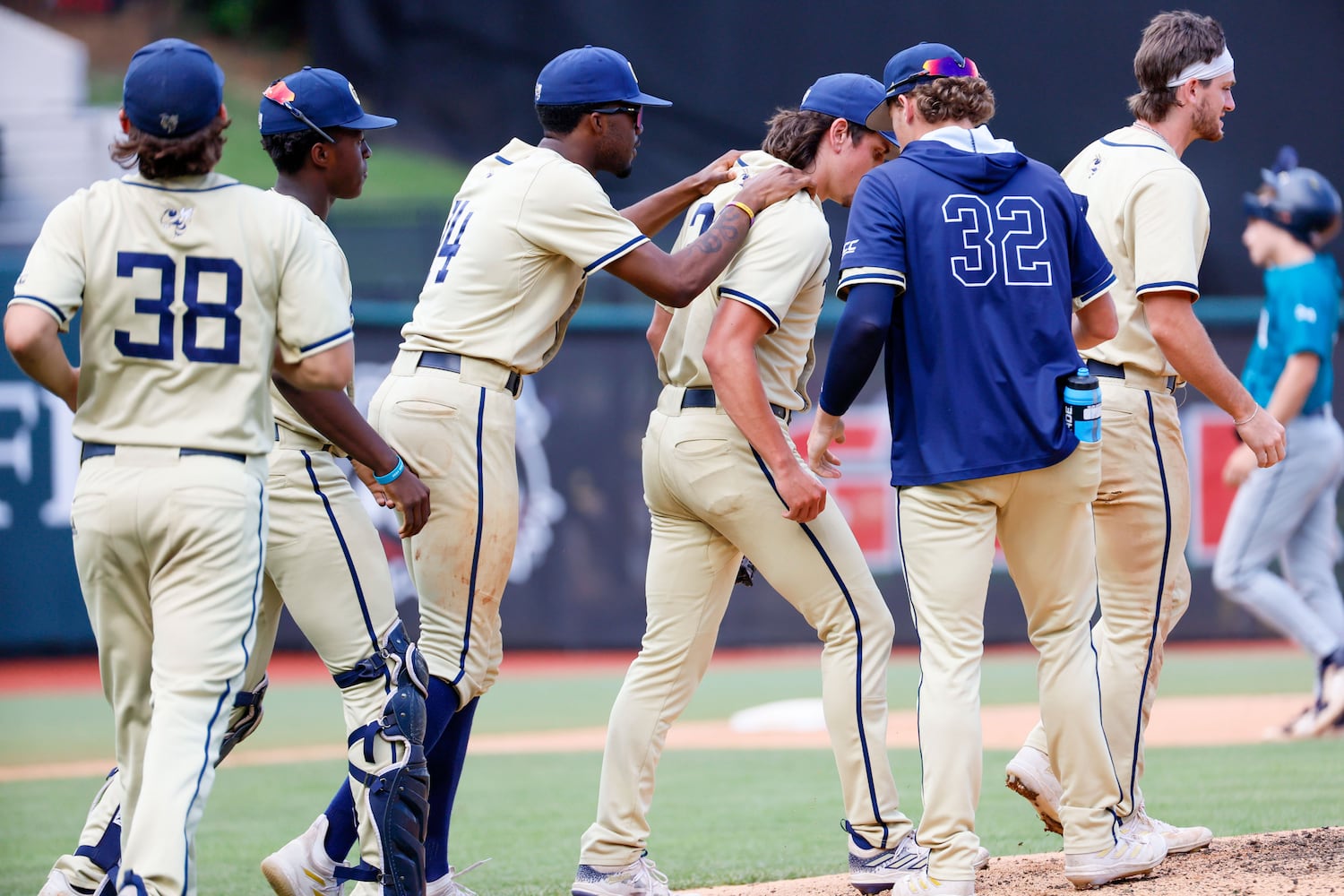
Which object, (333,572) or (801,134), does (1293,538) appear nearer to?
(801,134)

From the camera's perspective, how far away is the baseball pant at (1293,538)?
6801 millimetres

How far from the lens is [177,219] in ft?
9.57

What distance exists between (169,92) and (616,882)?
2191 mm

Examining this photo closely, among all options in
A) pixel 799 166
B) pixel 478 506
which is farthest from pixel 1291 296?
pixel 478 506

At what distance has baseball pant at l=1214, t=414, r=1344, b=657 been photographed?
6.80 metres

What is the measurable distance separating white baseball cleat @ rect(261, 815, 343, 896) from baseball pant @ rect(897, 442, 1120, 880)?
1501mm

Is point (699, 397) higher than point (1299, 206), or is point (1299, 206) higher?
point (1299, 206)

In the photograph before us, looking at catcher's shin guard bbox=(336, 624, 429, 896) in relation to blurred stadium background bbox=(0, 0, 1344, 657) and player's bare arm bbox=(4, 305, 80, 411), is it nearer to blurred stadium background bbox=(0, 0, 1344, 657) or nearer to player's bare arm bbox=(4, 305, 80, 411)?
player's bare arm bbox=(4, 305, 80, 411)

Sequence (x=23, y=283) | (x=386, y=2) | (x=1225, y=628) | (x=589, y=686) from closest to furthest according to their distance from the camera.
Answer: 1. (x=23, y=283)
2. (x=589, y=686)
3. (x=1225, y=628)
4. (x=386, y=2)

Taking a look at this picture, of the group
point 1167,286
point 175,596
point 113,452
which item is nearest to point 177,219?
point 113,452

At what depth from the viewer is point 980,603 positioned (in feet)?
11.3

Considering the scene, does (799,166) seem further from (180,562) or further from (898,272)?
(180,562)

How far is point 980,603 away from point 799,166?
131cm

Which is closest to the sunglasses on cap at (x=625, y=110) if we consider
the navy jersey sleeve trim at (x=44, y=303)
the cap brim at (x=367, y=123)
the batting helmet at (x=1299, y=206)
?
the cap brim at (x=367, y=123)
